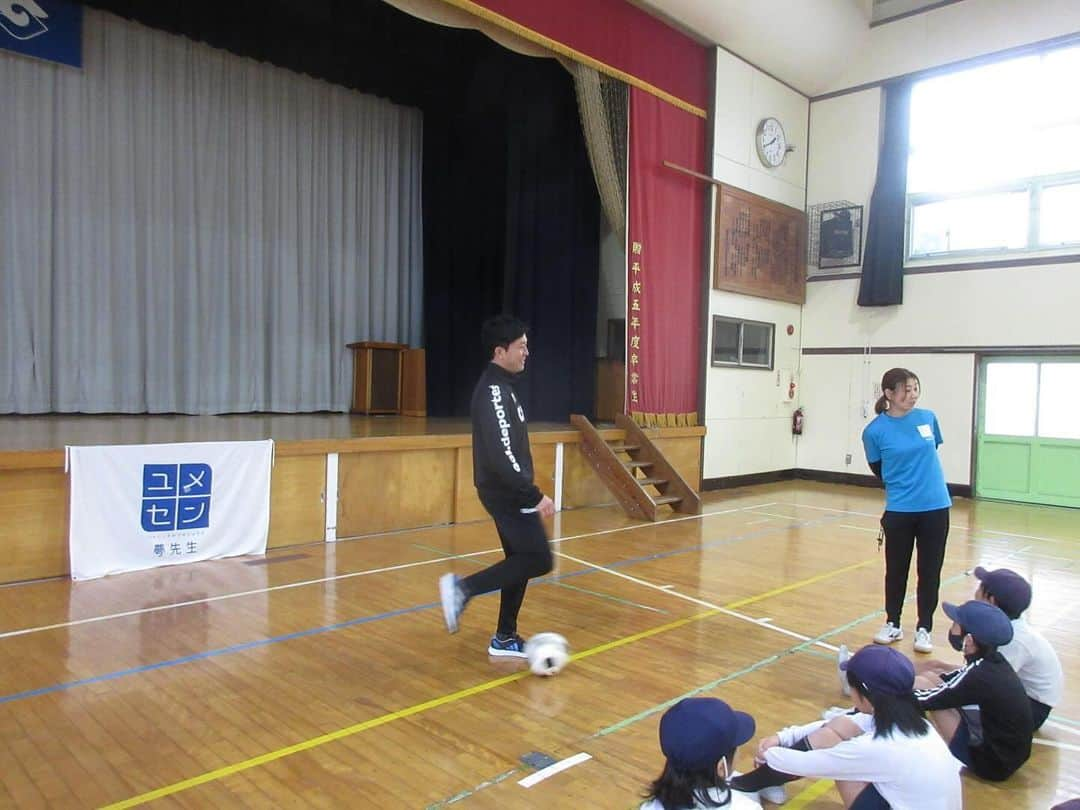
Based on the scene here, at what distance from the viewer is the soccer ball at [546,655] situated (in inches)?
133

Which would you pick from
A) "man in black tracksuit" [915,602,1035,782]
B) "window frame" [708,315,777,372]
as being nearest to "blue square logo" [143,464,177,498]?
"man in black tracksuit" [915,602,1035,782]

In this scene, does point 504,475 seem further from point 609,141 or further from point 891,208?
point 891,208

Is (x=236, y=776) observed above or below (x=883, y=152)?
below

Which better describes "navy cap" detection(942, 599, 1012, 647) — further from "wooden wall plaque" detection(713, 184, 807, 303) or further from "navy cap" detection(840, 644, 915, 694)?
"wooden wall plaque" detection(713, 184, 807, 303)

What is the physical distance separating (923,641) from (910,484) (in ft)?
2.74

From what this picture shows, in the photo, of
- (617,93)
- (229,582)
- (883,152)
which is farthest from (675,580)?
(883,152)

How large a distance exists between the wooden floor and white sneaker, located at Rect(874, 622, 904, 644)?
0.08 metres

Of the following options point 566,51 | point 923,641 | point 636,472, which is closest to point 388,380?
point 636,472

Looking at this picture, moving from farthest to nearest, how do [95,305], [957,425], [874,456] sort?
[957,425] < [95,305] < [874,456]

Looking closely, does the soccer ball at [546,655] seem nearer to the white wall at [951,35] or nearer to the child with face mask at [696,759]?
the child with face mask at [696,759]

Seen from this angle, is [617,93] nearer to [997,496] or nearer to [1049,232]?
[1049,232]

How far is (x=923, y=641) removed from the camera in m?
3.91

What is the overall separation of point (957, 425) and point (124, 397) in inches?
403

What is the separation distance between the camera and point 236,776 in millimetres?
2471
